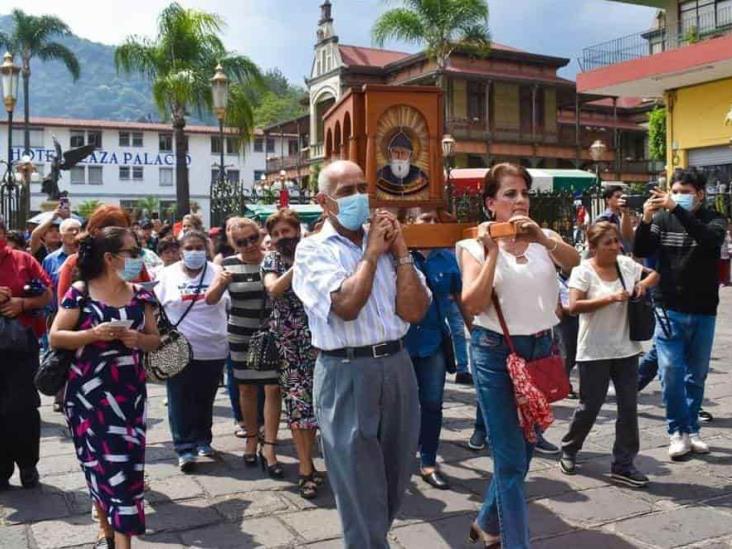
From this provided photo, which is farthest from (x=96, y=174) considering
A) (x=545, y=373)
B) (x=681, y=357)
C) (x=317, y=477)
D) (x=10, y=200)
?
(x=545, y=373)

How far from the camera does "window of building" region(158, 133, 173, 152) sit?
206 feet

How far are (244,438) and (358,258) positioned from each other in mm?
3557

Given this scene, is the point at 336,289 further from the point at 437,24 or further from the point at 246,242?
the point at 437,24

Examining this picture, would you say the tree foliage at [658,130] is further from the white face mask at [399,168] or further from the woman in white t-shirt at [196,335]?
the white face mask at [399,168]

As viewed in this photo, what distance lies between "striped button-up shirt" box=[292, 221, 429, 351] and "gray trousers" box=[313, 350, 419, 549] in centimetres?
9

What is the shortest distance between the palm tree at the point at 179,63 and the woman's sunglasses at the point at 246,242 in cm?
1982

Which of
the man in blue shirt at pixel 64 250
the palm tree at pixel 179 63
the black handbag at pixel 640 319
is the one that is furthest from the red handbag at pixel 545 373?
the palm tree at pixel 179 63

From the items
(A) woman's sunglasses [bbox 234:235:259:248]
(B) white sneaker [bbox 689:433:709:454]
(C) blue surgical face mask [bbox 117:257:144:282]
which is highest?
(A) woman's sunglasses [bbox 234:235:259:248]

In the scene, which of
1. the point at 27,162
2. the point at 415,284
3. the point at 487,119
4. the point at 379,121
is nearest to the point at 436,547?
the point at 415,284

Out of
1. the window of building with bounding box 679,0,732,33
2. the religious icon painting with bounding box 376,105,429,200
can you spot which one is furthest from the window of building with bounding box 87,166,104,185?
the religious icon painting with bounding box 376,105,429,200

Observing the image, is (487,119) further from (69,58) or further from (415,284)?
(415,284)

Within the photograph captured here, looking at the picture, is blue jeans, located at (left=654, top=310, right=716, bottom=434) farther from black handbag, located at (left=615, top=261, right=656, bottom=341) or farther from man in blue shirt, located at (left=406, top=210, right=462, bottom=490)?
man in blue shirt, located at (left=406, top=210, right=462, bottom=490)

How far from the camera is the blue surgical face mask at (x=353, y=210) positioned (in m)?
3.10

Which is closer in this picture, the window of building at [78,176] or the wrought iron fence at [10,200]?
the wrought iron fence at [10,200]
